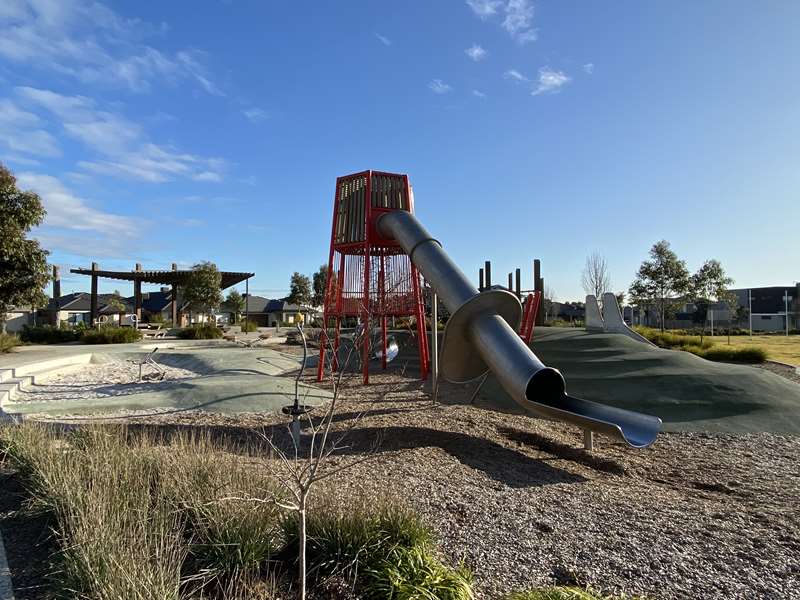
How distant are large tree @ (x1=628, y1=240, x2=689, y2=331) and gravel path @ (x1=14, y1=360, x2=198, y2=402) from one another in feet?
93.8

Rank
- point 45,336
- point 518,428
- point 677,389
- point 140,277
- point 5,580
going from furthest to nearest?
point 140,277
point 45,336
point 677,389
point 518,428
point 5,580

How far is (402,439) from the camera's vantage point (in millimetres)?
7078

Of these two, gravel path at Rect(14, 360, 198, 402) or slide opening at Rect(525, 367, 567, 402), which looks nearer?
slide opening at Rect(525, 367, 567, 402)

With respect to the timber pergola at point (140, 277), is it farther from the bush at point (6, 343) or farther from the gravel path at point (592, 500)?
→ the gravel path at point (592, 500)

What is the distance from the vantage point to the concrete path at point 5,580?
3027 millimetres

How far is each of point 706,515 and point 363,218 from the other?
971 cm

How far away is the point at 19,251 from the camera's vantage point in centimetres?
1672

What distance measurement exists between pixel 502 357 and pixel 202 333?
2722 centimetres

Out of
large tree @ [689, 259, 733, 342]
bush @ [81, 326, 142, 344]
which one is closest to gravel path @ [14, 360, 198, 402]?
bush @ [81, 326, 142, 344]

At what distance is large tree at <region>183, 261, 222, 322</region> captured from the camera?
38.8m

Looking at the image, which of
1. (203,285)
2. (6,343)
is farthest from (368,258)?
(203,285)

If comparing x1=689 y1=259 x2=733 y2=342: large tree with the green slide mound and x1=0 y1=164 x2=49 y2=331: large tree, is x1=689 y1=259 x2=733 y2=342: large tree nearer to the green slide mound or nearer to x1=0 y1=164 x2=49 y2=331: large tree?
the green slide mound

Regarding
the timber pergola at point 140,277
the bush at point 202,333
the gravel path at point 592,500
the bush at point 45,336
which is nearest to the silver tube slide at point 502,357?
the gravel path at point 592,500

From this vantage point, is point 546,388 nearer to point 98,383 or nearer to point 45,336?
point 98,383
